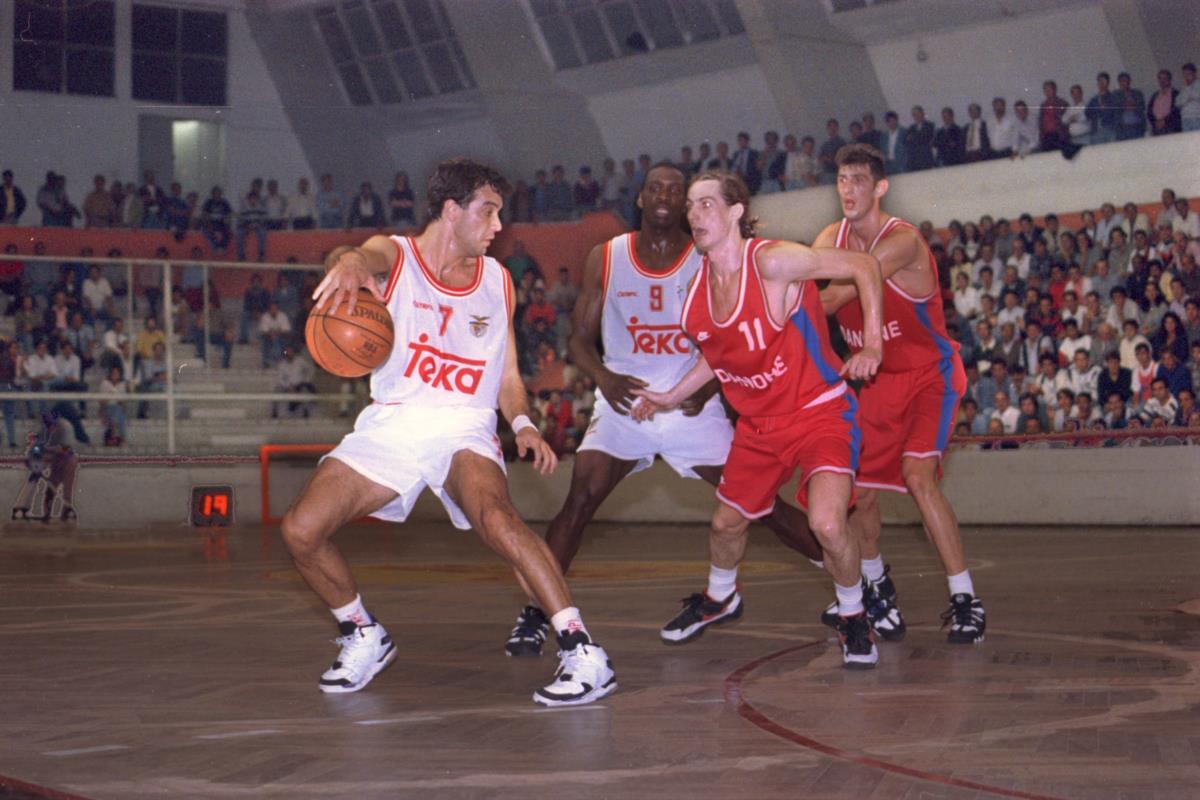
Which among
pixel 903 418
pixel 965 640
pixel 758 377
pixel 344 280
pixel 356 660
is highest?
pixel 344 280

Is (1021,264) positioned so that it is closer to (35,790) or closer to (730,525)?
(730,525)

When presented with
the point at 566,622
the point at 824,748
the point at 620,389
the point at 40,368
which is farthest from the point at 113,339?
the point at 824,748

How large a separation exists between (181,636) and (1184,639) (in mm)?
5017

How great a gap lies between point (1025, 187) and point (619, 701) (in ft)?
56.5

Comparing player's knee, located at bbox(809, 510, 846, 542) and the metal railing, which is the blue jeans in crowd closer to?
the metal railing

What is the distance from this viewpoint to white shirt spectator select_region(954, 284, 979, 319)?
746 inches

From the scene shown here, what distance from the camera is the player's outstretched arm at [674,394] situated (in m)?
6.95

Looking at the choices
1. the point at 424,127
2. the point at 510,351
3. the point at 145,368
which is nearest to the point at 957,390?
the point at 510,351

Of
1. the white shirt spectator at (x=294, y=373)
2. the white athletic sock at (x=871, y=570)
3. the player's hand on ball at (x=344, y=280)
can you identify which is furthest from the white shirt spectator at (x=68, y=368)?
the player's hand on ball at (x=344, y=280)

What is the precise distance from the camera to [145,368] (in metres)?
21.2

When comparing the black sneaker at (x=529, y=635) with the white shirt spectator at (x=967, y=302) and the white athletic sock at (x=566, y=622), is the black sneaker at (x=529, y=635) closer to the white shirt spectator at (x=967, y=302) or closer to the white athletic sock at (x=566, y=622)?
the white athletic sock at (x=566, y=622)

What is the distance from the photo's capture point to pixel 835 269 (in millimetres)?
6383

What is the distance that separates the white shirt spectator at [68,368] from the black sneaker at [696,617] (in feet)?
52.0

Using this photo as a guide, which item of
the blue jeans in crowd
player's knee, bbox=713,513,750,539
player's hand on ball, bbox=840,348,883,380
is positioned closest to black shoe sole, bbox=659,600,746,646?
player's knee, bbox=713,513,750,539
